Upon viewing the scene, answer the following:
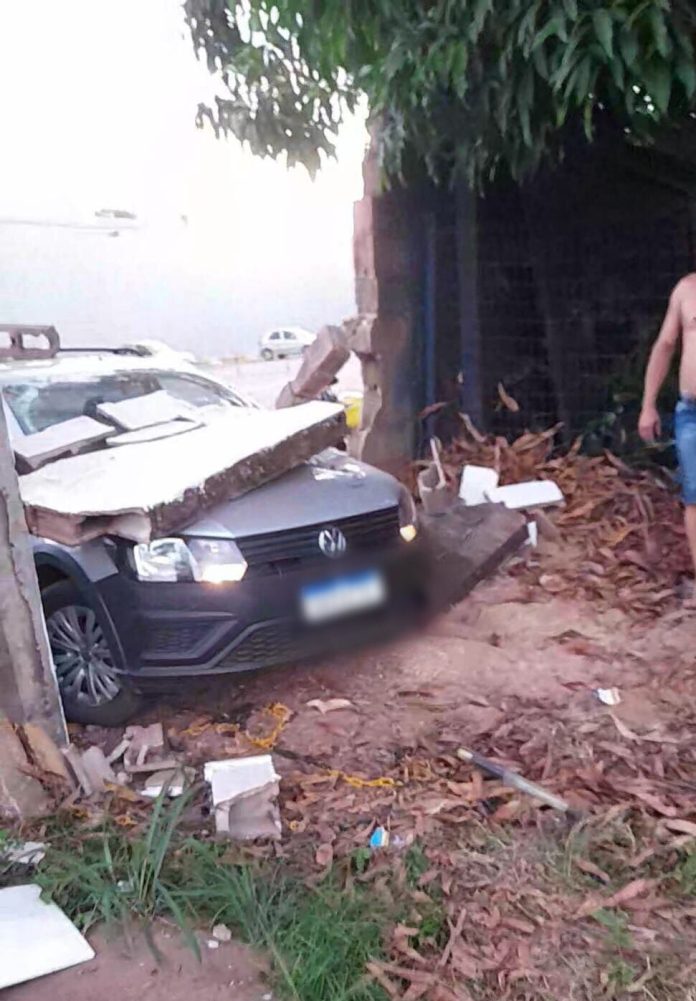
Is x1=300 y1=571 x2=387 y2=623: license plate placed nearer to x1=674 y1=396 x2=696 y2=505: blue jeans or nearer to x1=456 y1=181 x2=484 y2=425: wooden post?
x1=674 y1=396 x2=696 y2=505: blue jeans

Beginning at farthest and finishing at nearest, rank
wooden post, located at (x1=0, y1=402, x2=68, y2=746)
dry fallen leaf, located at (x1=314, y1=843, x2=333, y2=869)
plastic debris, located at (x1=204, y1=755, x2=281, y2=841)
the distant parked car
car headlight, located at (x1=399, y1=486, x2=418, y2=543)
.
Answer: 1. the distant parked car
2. car headlight, located at (x1=399, y1=486, x2=418, y2=543)
3. wooden post, located at (x1=0, y1=402, x2=68, y2=746)
4. plastic debris, located at (x1=204, y1=755, x2=281, y2=841)
5. dry fallen leaf, located at (x1=314, y1=843, x2=333, y2=869)

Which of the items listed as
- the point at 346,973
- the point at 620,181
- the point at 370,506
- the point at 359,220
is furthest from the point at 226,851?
the point at 620,181

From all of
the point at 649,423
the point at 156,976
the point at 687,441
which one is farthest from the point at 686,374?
the point at 156,976

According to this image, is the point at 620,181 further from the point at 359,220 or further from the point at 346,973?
the point at 346,973

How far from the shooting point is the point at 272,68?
6824 millimetres

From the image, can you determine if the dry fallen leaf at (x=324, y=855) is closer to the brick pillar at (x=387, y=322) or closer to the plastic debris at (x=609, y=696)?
the plastic debris at (x=609, y=696)

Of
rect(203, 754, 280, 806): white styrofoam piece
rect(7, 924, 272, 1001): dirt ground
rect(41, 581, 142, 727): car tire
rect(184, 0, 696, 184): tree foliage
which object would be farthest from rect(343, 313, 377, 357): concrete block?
rect(7, 924, 272, 1001): dirt ground

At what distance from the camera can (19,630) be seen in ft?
12.2

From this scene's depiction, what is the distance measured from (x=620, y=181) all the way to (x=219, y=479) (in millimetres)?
4424

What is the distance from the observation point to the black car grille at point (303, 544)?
4.16m

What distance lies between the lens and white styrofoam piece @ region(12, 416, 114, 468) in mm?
4555

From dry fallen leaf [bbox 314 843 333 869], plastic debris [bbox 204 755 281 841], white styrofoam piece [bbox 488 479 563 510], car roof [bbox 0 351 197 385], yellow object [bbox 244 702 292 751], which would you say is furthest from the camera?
white styrofoam piece [bbox 488 479 563 510]

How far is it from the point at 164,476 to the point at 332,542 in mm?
784

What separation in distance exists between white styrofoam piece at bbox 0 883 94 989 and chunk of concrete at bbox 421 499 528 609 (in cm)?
274
